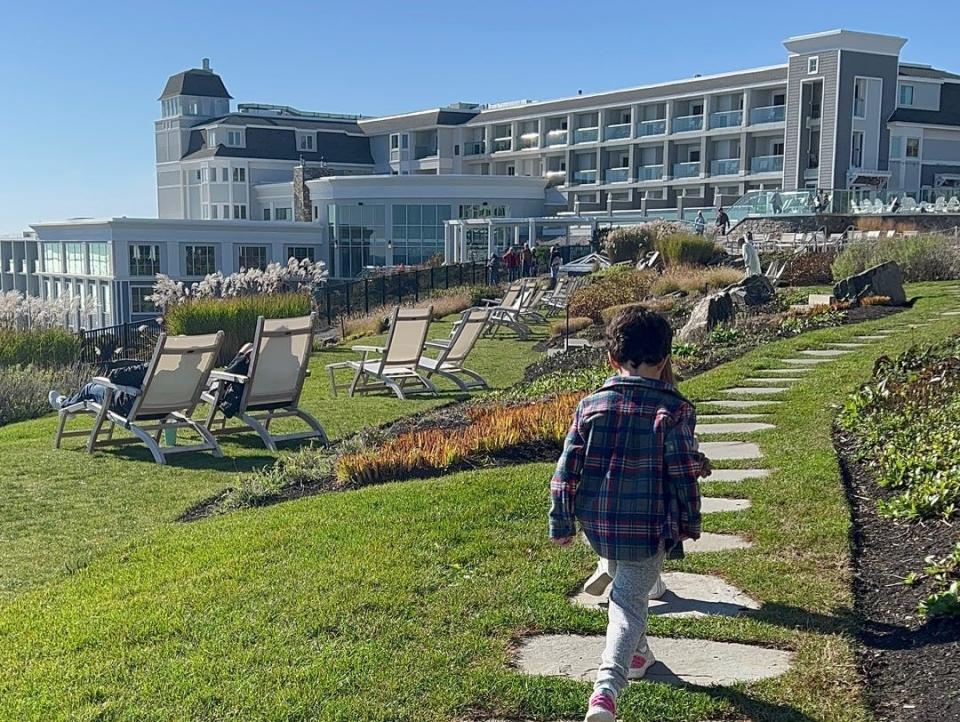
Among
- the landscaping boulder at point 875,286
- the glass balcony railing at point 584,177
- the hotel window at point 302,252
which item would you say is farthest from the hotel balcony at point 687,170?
the landscaping boulder at point 875,286

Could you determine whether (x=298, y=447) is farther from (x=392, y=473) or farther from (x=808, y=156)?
(x=808, y=156)

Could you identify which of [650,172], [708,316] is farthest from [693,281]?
[650,172]

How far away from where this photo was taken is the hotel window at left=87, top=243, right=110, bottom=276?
5059 cm

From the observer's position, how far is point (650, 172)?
61938 mm

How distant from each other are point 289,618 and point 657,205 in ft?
184

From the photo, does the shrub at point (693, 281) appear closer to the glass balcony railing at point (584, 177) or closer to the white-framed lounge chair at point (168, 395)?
the white-framed lounge chair at point (168, 395)

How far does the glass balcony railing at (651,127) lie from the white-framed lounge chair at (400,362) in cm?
5016

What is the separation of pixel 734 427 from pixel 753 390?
1893 mm

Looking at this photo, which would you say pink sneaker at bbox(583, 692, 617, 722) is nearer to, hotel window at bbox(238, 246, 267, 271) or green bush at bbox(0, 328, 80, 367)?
green bush at bbox(0, 328, 80, 367)

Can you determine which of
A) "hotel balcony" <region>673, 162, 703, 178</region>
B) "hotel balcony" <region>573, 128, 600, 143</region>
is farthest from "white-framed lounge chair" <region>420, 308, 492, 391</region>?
"hotel balcony" <region>573, 128, 600, 143</region>

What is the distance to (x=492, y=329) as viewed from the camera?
21109 millimetres

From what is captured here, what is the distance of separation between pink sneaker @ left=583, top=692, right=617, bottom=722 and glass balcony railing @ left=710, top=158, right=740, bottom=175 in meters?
55.7

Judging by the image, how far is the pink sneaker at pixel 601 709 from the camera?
139 inches

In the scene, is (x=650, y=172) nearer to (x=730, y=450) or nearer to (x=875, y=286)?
(x=875, y=286)
